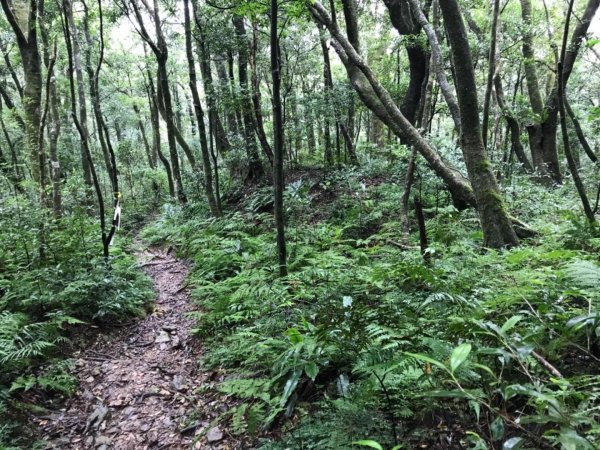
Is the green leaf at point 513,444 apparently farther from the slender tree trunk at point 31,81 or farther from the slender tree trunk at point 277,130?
the slender tree trunk at point 31,81

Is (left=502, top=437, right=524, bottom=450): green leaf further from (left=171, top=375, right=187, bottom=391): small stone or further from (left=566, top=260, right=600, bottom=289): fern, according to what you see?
(left=171, top=375, right=187, bottom=391): small stone

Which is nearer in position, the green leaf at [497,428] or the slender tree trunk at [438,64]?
the green leaf at [497,428]

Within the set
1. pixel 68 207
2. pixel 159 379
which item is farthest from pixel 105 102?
pixel 159 379

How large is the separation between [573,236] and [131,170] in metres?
26.0

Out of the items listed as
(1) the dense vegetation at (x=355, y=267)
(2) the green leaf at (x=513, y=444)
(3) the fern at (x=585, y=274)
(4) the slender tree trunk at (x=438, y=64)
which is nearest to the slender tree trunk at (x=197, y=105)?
(1) the dense vegetation at (x=355, y=267)

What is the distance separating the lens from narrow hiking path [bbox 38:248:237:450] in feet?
11.8

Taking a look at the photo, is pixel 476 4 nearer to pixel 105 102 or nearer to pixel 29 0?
pixel 29 0

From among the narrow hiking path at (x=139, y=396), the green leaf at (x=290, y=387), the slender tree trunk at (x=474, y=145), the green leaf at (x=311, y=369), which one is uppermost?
the slender tree trunk at (x=474, y=145)

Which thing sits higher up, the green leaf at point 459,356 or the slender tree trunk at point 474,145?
the slender tree trunk at point 474,145

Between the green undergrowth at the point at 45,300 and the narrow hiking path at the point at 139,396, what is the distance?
25cm

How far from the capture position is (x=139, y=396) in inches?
170

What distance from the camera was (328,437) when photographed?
2.42 meters

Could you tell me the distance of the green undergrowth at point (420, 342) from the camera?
186 cm

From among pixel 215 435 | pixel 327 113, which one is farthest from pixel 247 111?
pixel 215 435
